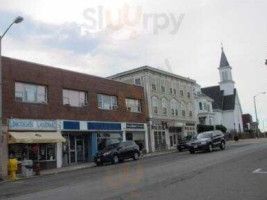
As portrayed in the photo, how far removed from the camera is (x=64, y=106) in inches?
1406

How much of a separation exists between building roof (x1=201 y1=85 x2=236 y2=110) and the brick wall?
53528mm

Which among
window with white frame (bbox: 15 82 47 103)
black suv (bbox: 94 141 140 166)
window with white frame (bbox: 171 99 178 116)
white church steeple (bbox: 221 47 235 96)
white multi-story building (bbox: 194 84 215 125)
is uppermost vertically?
white church steeple (bbox: 221 47 235 96)

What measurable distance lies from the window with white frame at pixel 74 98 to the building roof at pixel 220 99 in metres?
59.6

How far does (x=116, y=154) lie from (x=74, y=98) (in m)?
7.96

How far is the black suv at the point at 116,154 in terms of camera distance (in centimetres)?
3156

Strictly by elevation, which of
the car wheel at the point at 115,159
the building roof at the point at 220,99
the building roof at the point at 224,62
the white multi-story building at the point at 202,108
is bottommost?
the car wheel at the point at 115,159

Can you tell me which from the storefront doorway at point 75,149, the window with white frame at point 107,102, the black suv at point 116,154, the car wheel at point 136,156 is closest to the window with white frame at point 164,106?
the window with white frame at point 107,102

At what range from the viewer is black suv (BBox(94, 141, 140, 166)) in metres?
31.6

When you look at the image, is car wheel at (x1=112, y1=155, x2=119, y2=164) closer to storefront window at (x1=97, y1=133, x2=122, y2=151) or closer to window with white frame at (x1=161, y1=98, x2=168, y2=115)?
storefront window at (x1=97, y1=133, x2=122, y2=151)

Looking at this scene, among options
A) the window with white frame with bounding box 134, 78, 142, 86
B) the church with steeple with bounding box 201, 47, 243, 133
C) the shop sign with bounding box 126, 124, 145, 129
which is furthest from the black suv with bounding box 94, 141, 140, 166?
the church with steeple with bounding box 201, 47, 243, 133

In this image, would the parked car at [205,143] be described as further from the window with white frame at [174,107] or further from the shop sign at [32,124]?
the window with white frame at [174,107]

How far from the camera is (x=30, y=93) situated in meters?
32.8

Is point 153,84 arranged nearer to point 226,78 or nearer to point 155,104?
point 155,104

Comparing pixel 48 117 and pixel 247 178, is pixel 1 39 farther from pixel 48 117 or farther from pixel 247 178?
pixel 247 178
